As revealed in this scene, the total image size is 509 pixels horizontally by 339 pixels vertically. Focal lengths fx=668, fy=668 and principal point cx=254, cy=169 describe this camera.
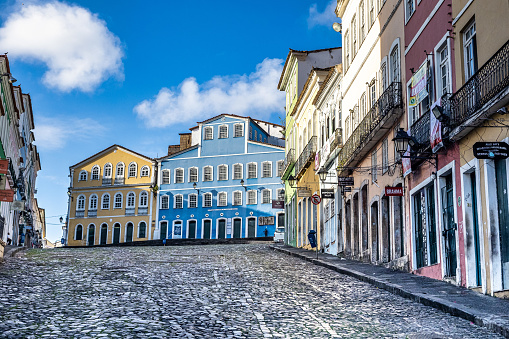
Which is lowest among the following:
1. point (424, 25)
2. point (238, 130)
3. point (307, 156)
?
point (307, 156)

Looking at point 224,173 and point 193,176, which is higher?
point 224,173

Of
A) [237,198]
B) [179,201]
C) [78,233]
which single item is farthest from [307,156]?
[78,233]

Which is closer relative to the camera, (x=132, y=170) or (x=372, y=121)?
(x=372, y=121)

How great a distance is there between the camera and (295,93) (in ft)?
128

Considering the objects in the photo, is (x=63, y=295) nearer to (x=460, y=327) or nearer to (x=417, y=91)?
(x=460, y=327)

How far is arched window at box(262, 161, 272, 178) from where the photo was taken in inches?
2329

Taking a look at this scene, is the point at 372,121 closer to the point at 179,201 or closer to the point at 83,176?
the point at 179,201

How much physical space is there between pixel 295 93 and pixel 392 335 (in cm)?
3183

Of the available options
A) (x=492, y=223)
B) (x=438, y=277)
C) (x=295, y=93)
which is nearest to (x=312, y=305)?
(x=492, y=223)

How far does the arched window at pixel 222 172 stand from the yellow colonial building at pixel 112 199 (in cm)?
636

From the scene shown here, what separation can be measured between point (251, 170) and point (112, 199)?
558 inches

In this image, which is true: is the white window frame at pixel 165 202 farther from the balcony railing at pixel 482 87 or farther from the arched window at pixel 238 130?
the balcony railing at pixel 482 87

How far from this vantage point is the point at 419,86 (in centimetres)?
1552

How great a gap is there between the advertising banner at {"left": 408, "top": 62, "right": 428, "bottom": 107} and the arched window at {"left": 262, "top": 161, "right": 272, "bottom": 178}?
43143 millimetres
